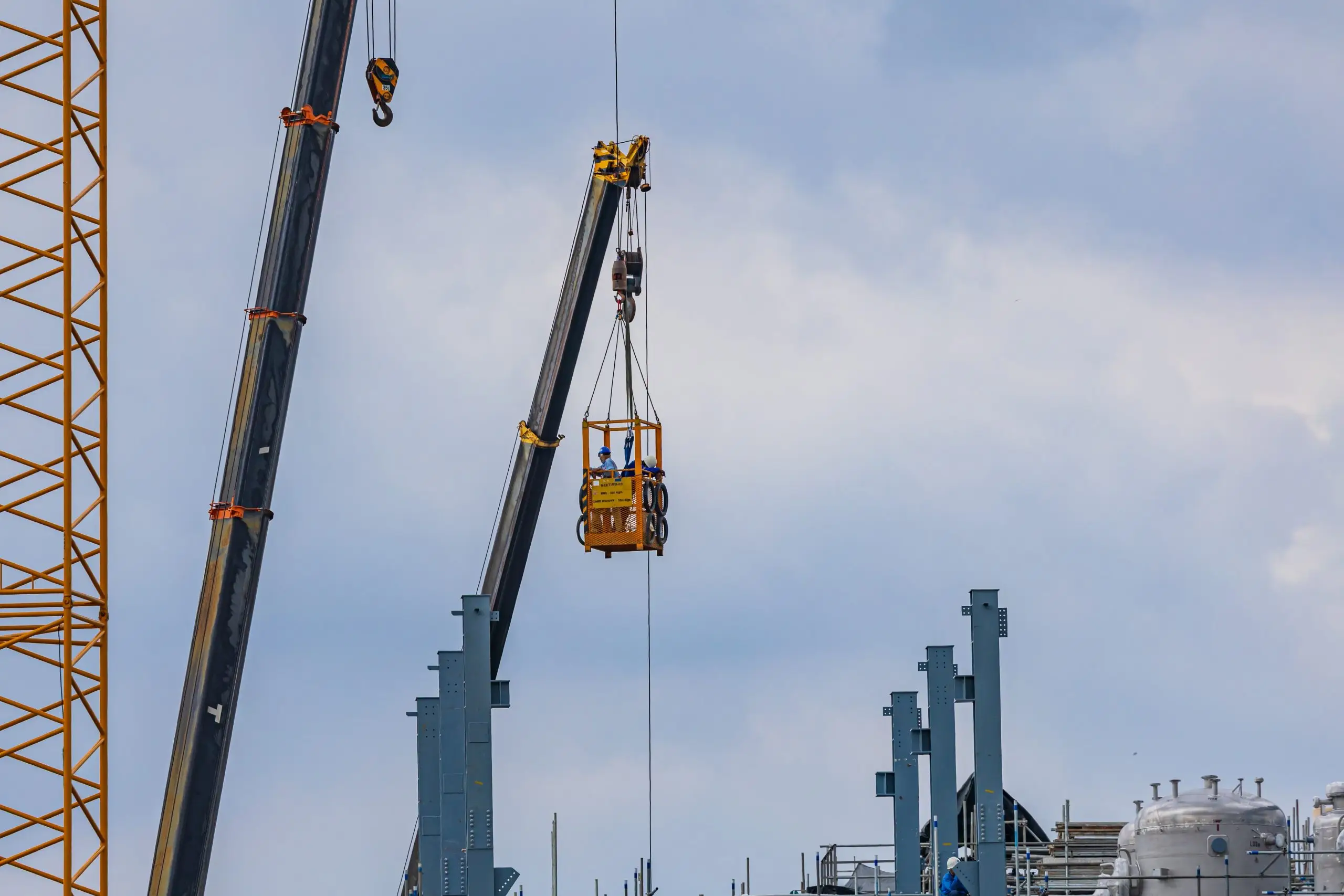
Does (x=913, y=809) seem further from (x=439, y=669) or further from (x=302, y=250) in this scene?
(x=302, y=250)

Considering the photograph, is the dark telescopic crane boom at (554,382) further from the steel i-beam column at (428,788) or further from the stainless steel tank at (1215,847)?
the stainless steel tank at (1215,847)

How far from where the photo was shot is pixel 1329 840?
37.5 metres

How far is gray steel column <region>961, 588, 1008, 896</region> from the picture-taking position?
2739 cm

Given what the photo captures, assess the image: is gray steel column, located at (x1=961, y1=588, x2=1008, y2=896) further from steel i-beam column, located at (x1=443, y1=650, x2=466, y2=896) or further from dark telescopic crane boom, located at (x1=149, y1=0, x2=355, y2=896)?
dark telescopic crane boom, located at (x1=149, y1=0, x2=355, y2=896)

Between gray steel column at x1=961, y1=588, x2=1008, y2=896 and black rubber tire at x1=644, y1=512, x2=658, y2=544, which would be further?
black rubber tire at x1=644, y1=512, x2=658, y2=544

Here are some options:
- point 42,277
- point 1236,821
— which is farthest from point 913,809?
point 42,277

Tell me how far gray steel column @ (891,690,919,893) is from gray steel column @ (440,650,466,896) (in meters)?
9.79

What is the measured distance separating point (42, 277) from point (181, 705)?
704 cm

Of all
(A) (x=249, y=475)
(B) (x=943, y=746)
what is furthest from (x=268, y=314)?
(B) (x=943, y=746)

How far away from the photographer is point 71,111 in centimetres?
2830

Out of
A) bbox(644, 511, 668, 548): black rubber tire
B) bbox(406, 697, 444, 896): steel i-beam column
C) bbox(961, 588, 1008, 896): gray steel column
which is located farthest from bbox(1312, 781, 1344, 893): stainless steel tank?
bbox(406, 697, 444, 896): steel i-beam column

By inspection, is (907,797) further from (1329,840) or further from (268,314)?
(268,314)

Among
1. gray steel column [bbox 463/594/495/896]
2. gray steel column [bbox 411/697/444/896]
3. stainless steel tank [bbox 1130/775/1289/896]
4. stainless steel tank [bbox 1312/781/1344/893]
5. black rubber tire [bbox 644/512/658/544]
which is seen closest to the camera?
gray steel column [bbox 463/594/495/896]

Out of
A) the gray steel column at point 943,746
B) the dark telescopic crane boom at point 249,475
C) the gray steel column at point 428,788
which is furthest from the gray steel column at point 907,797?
the dark telescopic crane boom at point 249,475
